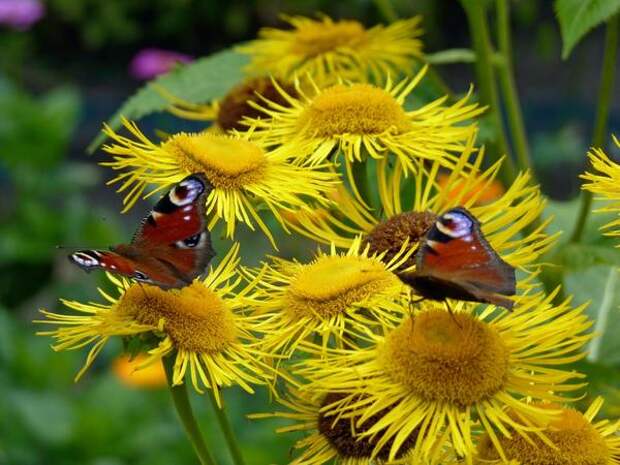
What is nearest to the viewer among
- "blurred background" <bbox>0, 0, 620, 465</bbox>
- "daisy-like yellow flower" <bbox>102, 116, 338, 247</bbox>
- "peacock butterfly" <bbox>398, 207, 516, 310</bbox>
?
"peacock butterfly" <bbox>398, 207, 516, 310</bbox>

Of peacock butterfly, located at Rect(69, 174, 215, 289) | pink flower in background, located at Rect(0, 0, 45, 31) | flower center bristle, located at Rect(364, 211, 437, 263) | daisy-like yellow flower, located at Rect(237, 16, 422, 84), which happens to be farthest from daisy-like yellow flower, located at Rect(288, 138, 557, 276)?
pink flower in background, located at Rect(0, 0, 45, 31)

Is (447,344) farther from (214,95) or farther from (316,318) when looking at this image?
(214,95)

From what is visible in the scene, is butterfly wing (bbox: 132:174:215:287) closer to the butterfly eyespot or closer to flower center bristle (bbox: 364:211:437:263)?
the butterfly eyespot

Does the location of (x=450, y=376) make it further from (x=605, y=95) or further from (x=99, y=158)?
(x=99, y=158)

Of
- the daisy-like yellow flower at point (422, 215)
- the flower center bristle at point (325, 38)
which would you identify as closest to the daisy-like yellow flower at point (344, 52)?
the flower center bristle at point (325, 38)

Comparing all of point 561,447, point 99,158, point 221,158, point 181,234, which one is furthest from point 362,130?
point 99,158

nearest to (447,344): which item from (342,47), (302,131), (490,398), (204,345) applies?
(490,398)
